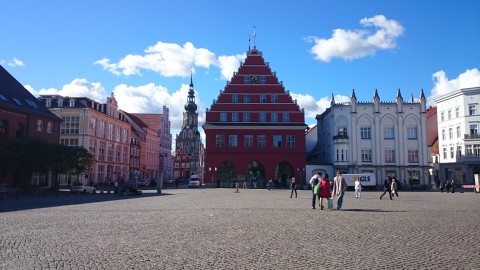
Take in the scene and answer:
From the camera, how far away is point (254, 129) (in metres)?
66.6

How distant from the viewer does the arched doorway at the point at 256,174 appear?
6738cm

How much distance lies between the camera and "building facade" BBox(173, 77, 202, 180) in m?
150

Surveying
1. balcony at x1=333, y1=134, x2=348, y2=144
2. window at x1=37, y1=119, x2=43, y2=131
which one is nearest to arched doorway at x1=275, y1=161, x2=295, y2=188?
balcony at x1=333, y1=134, x2=348, y2=144

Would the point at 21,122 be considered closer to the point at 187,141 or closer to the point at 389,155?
the point at 389,155

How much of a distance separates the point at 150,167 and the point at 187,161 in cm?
5052

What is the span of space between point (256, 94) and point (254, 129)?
5449mm

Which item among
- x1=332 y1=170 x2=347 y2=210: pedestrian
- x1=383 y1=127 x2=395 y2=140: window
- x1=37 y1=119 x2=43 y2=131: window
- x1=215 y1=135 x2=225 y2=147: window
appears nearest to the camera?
x1=332 y1=170 x2=347 y2=210: pedestrian

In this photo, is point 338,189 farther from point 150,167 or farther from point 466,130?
point 150,167

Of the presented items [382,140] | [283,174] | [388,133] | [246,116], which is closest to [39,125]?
[246,116]

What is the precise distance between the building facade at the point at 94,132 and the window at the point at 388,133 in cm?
4071

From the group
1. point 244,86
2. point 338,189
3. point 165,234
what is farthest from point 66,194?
point 244,86

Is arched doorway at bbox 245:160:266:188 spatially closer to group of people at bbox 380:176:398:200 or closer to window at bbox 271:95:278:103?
window at bbox 271:95:278:103

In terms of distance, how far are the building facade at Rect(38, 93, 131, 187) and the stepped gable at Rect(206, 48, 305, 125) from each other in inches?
715

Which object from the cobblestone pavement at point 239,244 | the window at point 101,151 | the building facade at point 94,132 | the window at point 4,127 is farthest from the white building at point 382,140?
the cobblestone pavement at point 239,244
